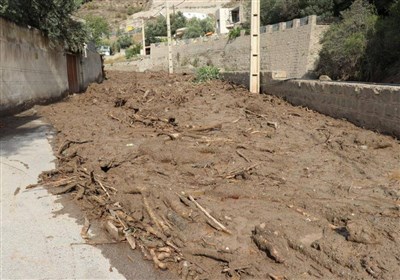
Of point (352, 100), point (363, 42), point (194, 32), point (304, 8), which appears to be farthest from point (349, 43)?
point (194, 32)

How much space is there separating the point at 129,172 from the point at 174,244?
7.40 feet

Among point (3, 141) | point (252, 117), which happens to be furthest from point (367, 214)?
point (3, 141)

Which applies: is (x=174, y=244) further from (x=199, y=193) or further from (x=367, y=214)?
(x=367, y=214)

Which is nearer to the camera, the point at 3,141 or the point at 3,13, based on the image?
the point at 3,141

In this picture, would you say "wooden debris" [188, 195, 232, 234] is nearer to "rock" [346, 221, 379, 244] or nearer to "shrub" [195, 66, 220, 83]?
"rock" [346, 221, 379, 244]

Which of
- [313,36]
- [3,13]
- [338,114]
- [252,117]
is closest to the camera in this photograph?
[338,114]

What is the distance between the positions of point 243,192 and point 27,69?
10.1 m

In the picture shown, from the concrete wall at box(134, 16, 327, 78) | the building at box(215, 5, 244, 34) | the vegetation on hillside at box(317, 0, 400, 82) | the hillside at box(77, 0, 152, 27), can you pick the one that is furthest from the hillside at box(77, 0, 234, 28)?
the vegetation on hillside at box(317, 0, 400, 82)

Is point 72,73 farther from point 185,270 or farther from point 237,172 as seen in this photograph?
point 185,270

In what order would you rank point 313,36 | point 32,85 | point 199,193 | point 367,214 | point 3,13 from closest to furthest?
1. point 367,214
2. point 199,193
3. point 3,13
4. point 32,85
5. point 313,36

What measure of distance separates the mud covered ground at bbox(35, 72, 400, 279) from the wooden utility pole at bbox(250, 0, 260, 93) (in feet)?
12.1

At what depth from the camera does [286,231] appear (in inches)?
144

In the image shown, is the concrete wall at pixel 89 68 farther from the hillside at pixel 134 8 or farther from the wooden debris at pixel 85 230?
the hillside at pixel 134 8

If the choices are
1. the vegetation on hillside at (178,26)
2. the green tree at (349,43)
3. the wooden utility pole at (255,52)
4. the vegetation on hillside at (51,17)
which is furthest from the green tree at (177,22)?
the wooden utility pole at (255,52)
